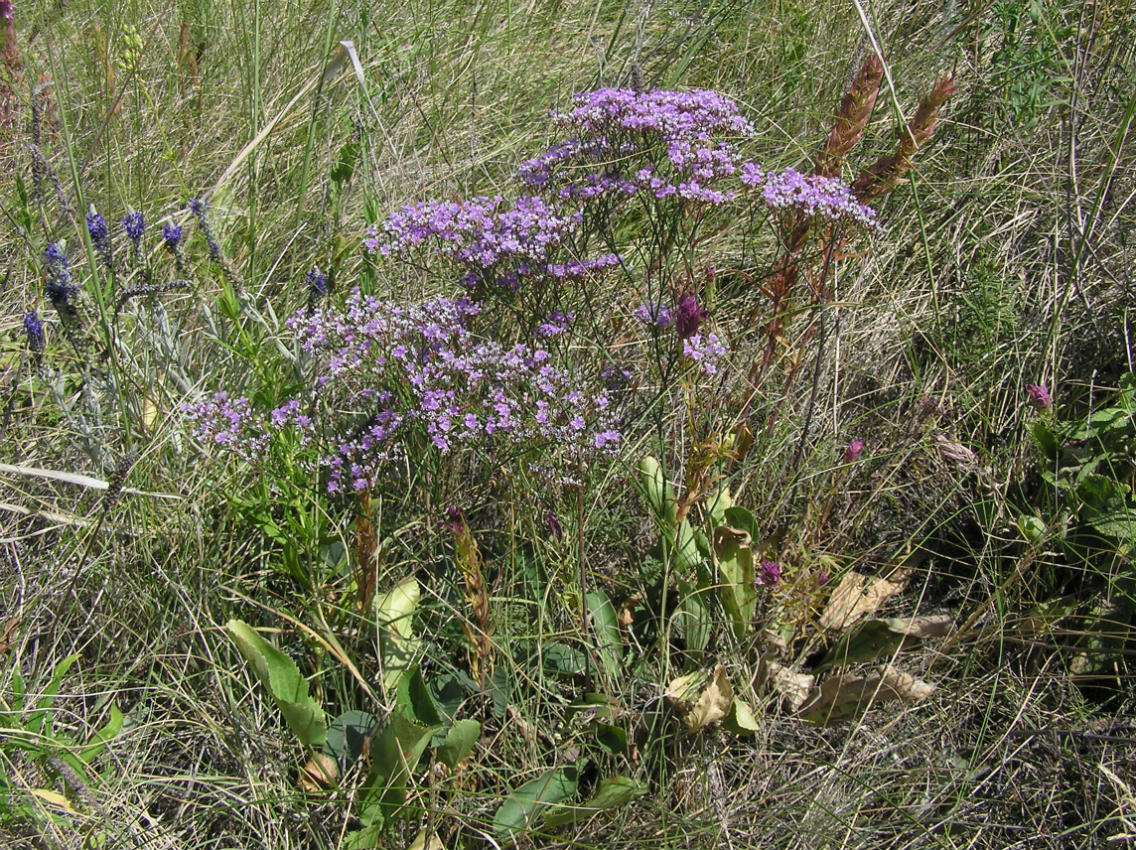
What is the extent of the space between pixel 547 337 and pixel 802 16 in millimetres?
1889

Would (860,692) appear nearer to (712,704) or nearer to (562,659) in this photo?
(712,704)

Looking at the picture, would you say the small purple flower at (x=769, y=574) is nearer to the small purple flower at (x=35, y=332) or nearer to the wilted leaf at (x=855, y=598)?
the wilted leaf at (x=855, y=598)

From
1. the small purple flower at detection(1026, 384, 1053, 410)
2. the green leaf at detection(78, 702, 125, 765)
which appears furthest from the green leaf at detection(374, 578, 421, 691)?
the small purple flower at detection(1026, 384, 1053, 410)

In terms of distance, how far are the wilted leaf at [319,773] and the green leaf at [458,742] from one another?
8.1 inches

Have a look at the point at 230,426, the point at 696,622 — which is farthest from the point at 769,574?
the point at 230,426

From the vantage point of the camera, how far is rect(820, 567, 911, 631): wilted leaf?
2064mm

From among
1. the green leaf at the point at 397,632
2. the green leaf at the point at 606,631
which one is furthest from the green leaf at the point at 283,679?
the green leaf at the point at 606,631

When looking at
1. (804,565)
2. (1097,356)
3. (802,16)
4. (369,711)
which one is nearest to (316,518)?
(369,711)

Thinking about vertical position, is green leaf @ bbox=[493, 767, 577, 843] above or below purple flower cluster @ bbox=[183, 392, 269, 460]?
below

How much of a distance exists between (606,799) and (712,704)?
0.26 m

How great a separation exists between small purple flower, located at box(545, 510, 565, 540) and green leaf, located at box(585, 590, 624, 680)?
0.44 ft

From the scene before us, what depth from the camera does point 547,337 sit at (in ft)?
6.88

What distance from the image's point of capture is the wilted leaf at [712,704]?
1.75m

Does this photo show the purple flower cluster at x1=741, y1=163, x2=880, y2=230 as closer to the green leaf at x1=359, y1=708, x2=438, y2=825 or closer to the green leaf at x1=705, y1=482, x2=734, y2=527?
the green leaf at x1=705, y1=482, x2=734, y2=527
